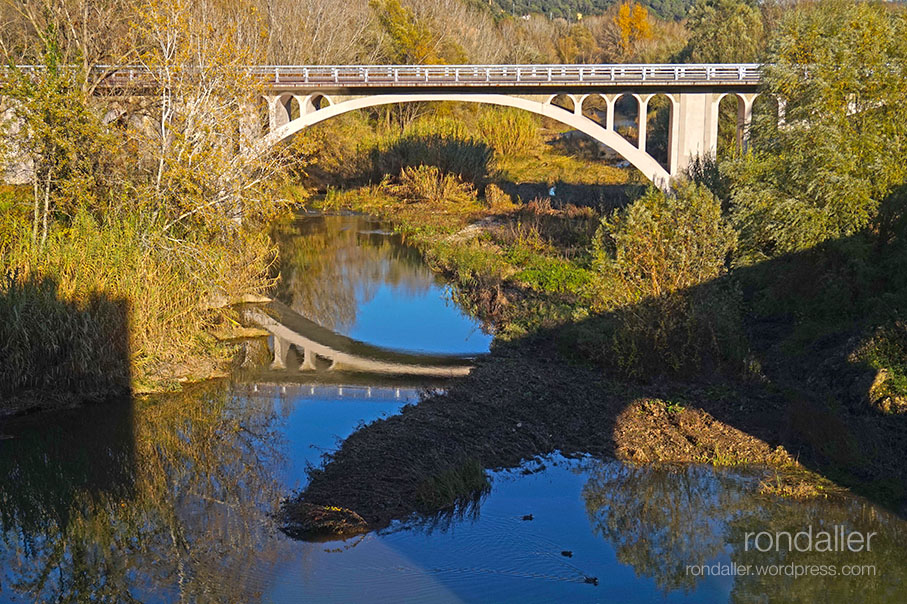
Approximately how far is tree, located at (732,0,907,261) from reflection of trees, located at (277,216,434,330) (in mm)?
6968

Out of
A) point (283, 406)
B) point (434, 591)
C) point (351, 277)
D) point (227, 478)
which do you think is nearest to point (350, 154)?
point (351, 277)

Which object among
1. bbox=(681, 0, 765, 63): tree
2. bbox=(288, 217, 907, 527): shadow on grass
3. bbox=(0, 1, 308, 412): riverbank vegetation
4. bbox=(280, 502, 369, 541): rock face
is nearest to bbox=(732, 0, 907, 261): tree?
bbox=(288, 217, 907, 527): shadow on grass

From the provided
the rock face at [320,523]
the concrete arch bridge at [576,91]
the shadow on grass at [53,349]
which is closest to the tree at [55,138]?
the shadow on grass at [53,349]

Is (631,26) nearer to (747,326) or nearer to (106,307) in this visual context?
(747,326)

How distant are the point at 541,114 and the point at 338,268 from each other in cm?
927

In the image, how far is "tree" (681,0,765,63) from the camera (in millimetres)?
42312

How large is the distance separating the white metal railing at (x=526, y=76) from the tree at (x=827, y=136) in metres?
10.2

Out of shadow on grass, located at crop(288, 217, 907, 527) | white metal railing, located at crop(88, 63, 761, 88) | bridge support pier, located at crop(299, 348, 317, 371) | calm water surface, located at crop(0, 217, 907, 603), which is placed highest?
white metal railing, located at crop(88, 63, 761, 88)

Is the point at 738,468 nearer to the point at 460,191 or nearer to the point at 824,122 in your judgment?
the point at 824,122

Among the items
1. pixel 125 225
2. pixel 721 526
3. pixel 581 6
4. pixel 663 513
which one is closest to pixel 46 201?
pixel 125 225

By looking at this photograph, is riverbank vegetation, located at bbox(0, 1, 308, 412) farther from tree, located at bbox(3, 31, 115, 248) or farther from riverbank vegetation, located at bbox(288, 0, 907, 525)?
riverbank vegetation, located at bbox(288, 0, 907, 525)

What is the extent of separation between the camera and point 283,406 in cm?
1164

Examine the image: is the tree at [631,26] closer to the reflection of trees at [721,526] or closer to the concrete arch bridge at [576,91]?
the concrete arch bridge at [576,91]

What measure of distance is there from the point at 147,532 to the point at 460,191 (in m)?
23.5
